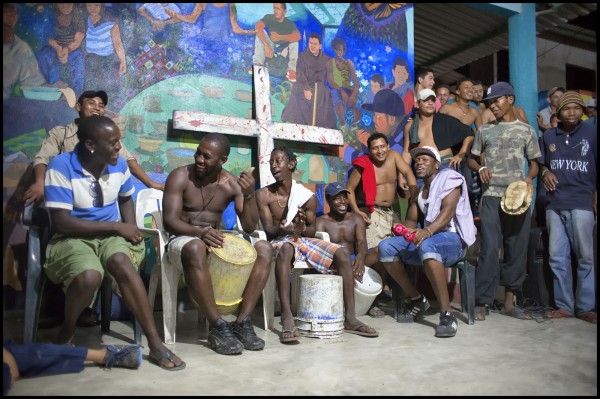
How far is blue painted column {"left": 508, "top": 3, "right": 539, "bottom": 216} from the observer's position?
7086 millimetres

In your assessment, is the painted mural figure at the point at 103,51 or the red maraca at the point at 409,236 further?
the painted mural figure at the point at 103,51

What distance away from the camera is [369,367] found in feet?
10.7

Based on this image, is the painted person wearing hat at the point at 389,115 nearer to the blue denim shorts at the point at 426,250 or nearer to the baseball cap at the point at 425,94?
the baseball cap at the point at 425,94

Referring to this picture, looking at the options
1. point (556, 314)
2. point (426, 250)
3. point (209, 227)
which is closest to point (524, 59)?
point (556, 314)

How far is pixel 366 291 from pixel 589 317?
2.06 m

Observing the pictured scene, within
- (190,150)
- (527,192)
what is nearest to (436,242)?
(527,192)

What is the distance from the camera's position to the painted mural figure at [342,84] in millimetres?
6188

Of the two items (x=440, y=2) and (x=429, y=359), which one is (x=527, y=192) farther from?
(x=440, y=2)

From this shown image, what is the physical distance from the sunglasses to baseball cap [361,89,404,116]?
3.60 metres

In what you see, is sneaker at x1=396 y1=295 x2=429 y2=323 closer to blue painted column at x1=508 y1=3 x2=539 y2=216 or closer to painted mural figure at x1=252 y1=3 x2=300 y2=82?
painted mural figure at x1=252 y1=3 x2=300 y2=82

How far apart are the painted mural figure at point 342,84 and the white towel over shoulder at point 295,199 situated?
5.07ft

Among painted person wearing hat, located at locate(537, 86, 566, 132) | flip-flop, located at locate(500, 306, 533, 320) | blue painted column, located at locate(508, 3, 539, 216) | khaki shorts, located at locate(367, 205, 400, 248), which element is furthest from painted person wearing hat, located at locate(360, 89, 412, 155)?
flip-flop, located at locate(500, 306, 533, 320)

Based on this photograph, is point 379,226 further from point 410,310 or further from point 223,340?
point 223,340

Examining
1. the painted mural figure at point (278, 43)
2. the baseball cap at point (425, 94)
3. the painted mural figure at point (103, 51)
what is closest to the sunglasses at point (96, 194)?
the painted mural figure at point (103, 51)
